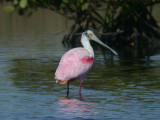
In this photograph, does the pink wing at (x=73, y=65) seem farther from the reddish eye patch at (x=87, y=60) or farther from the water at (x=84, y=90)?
the water at (x=84, y=90)

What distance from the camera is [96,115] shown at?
8914 mm

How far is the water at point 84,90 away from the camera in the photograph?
9047 mm

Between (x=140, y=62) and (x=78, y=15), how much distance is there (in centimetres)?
788

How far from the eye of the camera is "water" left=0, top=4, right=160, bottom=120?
9.05 m

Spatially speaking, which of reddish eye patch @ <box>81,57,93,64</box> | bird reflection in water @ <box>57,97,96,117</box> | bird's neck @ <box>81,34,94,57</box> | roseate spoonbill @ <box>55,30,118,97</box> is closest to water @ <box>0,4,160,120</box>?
bird reflection in water @ <box>57,97,96,117</box>

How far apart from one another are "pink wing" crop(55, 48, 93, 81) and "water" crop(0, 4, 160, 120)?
0.42 metres

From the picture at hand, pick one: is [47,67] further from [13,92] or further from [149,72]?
[13,92]

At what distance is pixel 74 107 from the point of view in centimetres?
962

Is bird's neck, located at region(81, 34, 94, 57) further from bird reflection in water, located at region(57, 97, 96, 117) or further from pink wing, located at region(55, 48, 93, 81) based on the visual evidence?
bird reflection in water, located at region(57, 97, 96, 117)

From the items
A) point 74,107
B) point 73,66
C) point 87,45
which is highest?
point 87,45

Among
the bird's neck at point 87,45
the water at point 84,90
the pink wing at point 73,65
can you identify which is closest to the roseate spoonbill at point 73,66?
the pink wing at point 73,65

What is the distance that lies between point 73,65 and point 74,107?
1.39m

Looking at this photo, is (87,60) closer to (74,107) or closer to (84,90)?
(84,90)

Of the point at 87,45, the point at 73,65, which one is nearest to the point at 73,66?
the point at 73,65
